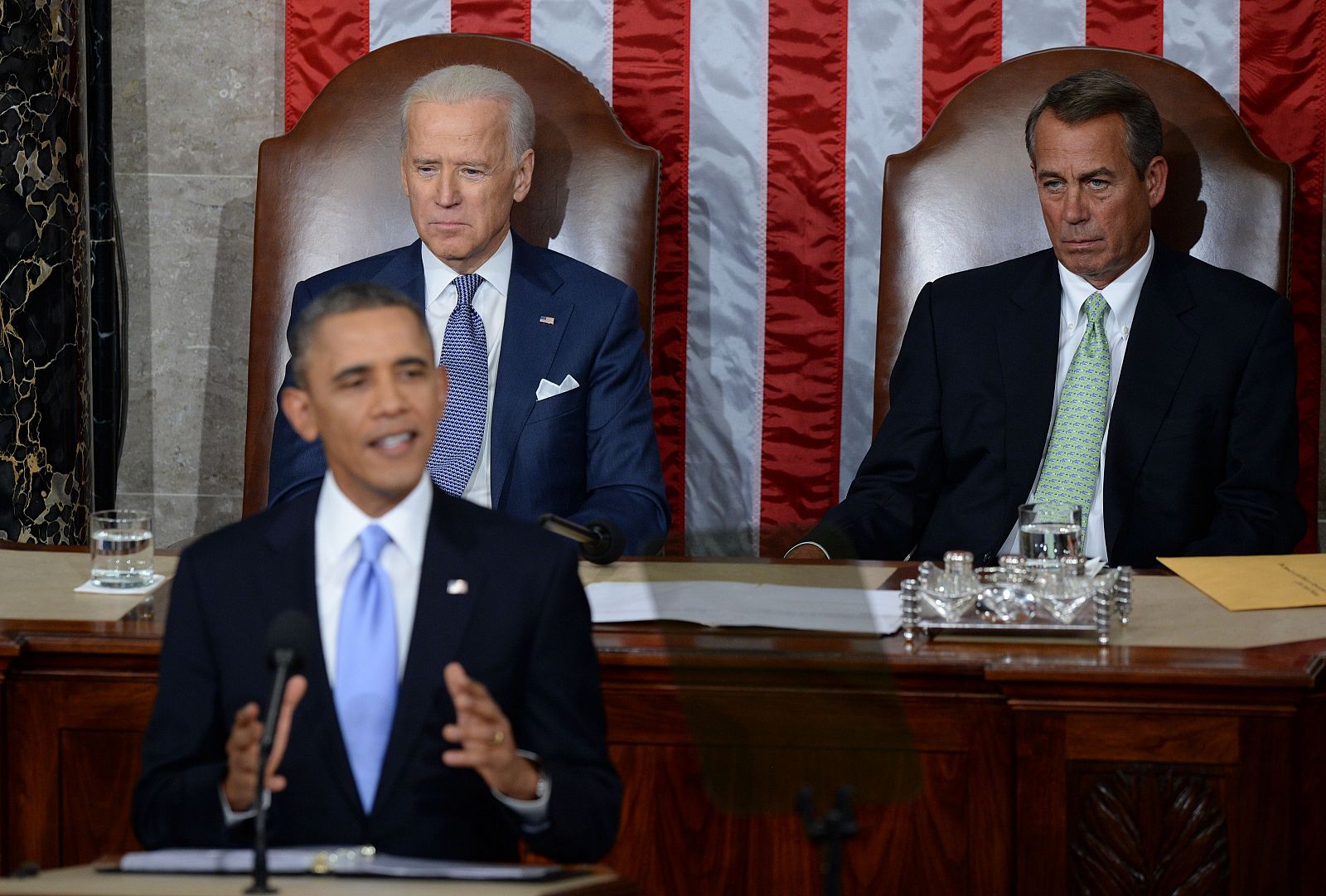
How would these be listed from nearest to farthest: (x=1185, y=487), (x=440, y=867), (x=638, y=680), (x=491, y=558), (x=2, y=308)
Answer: (x=440, y=867) → (x=491, y=558) → (x=638, y=680) → (x=1185, y=487) → (x=2, y=308)

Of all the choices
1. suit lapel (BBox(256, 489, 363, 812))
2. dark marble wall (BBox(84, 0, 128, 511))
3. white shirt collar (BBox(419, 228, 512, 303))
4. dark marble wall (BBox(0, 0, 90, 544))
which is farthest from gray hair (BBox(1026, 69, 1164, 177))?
dark marble wall (BBox(84, 0, 128, 511))

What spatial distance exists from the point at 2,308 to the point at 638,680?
2056mm

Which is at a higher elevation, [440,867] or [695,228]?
[695,228]

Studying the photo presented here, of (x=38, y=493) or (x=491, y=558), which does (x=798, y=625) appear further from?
(x=38, y=493)

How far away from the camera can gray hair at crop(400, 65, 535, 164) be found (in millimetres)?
3305

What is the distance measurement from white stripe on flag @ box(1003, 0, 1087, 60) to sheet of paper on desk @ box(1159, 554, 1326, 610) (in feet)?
5.34

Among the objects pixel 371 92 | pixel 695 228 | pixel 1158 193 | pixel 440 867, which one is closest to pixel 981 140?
pixel 1158 193

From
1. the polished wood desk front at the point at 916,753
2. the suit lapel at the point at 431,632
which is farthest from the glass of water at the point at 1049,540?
the suit lapel at the point at 431,632

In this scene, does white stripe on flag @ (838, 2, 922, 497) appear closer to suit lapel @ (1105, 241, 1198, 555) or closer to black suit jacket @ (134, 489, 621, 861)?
suit lapel @ (1105, 241, 1198, 555)

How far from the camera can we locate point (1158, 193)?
3344mm

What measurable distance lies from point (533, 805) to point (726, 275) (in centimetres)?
251

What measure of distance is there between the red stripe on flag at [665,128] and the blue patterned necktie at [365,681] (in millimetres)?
2302

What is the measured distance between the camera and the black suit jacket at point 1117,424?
314cm

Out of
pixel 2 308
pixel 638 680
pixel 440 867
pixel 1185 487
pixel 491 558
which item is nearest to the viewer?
pixel 440 867
